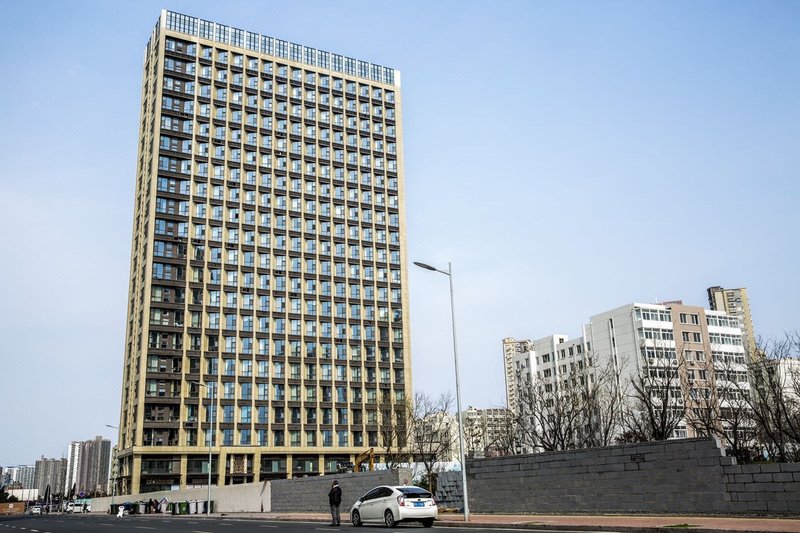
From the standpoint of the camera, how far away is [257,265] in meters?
98.7

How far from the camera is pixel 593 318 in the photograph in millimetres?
113750

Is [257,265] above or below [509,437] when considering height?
above

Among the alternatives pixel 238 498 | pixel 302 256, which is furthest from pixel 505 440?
pixel 302 256

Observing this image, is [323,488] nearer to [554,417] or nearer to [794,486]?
[554,417]

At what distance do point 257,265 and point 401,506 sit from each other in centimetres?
7703

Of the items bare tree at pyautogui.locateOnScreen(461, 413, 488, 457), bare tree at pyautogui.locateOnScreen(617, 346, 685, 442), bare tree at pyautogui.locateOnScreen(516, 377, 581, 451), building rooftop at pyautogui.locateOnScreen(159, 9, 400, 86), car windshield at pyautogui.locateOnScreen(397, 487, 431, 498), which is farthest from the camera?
building rooftop at pyautogui.locateOnScreen(159, 9, 400, 86)

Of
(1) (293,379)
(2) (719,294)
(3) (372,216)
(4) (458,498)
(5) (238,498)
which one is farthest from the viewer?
(2) (719,294)

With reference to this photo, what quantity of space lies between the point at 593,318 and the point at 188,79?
71.2 m

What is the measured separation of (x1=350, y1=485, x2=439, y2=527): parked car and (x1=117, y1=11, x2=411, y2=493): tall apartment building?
64714 mm

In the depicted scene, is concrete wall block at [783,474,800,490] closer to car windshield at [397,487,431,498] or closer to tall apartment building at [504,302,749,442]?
car windshield at [397,487,431,498]

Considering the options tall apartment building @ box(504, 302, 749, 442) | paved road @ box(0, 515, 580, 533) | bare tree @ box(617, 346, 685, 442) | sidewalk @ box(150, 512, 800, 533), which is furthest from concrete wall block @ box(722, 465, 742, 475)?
tall apartment building @ box(504, 302, 749, 442)

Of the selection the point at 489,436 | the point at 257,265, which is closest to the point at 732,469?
the point at 257,265

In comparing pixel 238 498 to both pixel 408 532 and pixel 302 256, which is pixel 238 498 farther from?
pixel 302 256

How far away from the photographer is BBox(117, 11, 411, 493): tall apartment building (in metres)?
90.6
